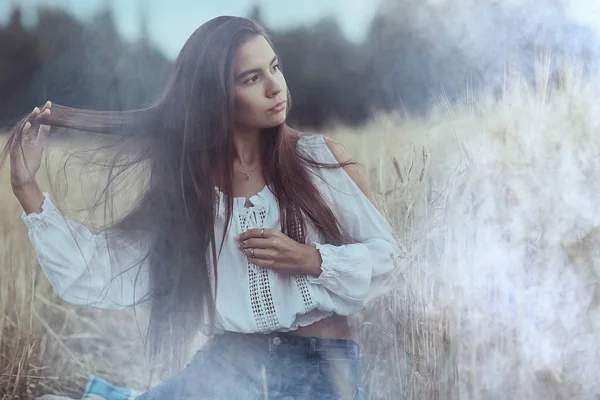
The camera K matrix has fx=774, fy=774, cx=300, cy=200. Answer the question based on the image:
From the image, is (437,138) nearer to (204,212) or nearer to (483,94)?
(483,94)

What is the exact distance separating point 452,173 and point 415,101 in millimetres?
308

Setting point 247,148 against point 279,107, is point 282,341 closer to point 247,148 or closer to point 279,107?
point 247,148

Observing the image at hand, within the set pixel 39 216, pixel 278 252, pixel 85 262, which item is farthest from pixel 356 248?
pixel 39 216

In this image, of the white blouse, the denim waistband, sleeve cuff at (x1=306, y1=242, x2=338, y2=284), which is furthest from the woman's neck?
the denim waistband

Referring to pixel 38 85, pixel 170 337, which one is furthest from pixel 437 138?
pixel 38 85

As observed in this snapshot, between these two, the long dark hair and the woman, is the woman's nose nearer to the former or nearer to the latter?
the woman

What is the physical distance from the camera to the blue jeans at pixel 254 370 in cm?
272

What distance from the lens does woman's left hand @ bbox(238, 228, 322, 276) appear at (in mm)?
2713

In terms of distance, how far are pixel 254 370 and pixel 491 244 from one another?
1.03 meters

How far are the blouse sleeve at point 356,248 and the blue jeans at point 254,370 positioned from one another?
204mm

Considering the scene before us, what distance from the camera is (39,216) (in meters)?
2.69

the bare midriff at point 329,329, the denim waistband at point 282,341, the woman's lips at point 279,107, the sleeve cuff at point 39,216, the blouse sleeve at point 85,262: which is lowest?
the denim waistband at point 282,341

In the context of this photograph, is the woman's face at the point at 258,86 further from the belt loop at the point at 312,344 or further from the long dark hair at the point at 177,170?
the belt loop at the point at 312,344

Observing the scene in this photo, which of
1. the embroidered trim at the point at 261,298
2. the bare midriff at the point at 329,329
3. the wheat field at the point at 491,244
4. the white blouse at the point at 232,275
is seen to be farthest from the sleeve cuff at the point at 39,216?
the wheat field at the point at 491,244
